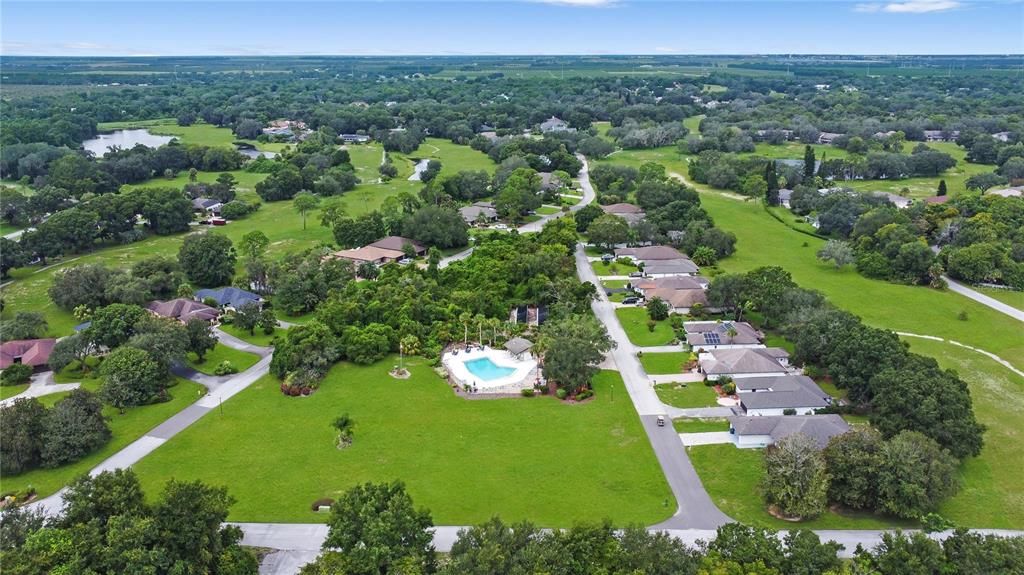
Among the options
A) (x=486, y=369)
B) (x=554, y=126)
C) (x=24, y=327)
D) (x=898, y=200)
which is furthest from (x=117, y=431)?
(x=554, y=126)

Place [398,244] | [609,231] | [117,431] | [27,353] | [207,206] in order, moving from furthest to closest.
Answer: [207,206], [609,231], [398,244], [27,353], [117,431]

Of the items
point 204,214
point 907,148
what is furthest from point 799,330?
point 907,148

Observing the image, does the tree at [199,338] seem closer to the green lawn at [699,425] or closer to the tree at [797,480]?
the green lawn at [699,425]

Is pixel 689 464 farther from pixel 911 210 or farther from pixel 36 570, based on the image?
pixel 911 210

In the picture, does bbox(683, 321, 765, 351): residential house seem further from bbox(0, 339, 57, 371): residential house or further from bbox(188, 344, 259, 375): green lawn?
bbox(0, 339, 57, 371): residential house

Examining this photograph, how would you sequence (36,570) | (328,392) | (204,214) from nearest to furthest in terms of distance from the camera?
1. (36,570)
2. (328,392)
3. (204,214)

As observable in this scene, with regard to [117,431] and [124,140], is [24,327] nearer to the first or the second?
[117,431]

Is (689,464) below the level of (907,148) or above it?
below
